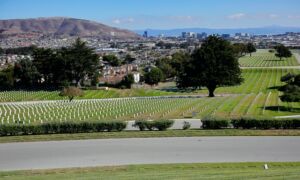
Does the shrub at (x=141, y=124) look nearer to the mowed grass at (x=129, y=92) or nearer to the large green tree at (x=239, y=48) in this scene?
the mowed grass at (x=129, y=92)

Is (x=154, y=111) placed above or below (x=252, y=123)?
below

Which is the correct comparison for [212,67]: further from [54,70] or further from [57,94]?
[54,70]

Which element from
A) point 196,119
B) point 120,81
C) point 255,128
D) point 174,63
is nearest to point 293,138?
point 255,128

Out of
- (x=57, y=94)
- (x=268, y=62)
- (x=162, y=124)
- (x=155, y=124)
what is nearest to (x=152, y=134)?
(x=155, y=124)

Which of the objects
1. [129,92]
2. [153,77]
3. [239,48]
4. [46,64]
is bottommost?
[153,77]

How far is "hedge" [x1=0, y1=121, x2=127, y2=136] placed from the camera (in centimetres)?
3034

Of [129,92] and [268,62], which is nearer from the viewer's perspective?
[129,92]

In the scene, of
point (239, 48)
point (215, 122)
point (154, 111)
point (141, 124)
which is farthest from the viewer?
point (239, 48)

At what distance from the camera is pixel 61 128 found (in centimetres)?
3059

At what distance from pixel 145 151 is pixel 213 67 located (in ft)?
130

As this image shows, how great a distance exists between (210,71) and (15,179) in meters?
47.6

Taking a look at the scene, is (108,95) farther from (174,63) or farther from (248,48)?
(248,48)

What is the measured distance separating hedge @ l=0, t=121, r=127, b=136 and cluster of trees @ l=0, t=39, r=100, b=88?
55.3 m

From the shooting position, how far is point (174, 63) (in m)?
113
